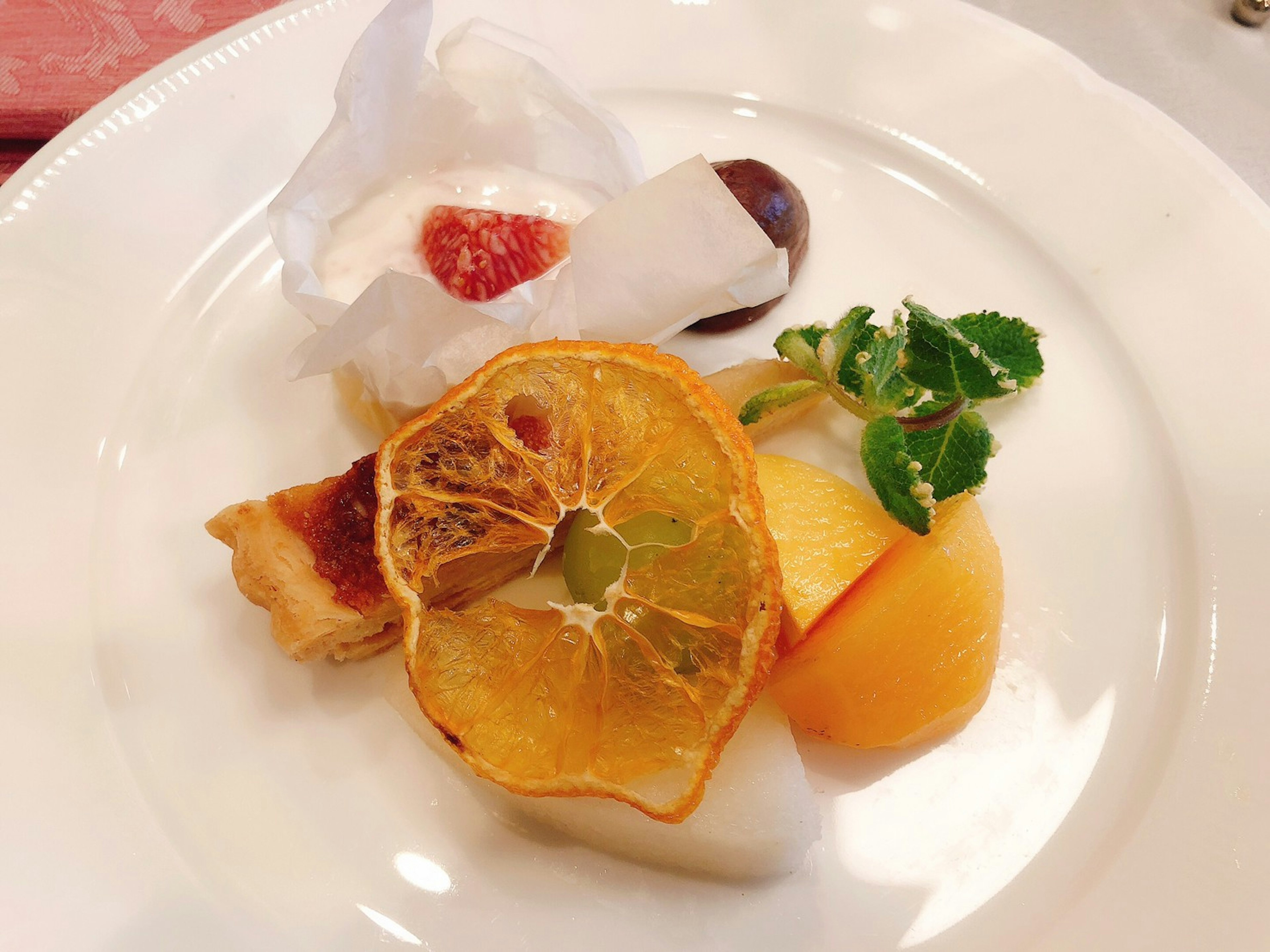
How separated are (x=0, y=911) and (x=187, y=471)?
0.96 m

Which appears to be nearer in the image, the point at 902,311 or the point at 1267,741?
the point at 1267,741

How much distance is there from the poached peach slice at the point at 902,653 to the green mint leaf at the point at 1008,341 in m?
0.53

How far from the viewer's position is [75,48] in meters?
2.50

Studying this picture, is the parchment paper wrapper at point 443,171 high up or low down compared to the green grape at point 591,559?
up

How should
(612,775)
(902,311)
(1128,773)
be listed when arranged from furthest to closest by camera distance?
(902,311) < (1128,773) < (612,775)

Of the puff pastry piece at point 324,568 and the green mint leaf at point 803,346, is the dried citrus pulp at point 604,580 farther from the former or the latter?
the green mint leaf at point 803,346

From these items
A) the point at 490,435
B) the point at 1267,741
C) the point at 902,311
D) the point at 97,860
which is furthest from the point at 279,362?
the point at 1267,741

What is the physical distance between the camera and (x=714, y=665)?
1.42 m

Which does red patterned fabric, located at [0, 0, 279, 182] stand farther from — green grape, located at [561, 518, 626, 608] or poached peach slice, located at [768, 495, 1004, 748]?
poached peach slice, located at [768, 495, 1004, 748]

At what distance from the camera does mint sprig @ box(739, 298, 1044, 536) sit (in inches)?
66.6

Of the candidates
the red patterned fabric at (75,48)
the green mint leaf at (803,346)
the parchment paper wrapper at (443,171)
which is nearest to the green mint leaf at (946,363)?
the green mint leaf at (803,346)

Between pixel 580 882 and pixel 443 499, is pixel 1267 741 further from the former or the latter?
pixel 443 499

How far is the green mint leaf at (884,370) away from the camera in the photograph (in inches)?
69.0

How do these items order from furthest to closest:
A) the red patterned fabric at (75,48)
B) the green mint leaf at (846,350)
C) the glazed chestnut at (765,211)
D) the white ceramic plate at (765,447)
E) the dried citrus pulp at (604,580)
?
1. the red patterned fabric at (75,48)
2. the glazed chestnut at (765,211)
3. the green mint leaf at (846,350)
4. the white ceramic plate at (765,447)
5. the dried citrus pulp at (604,580)
